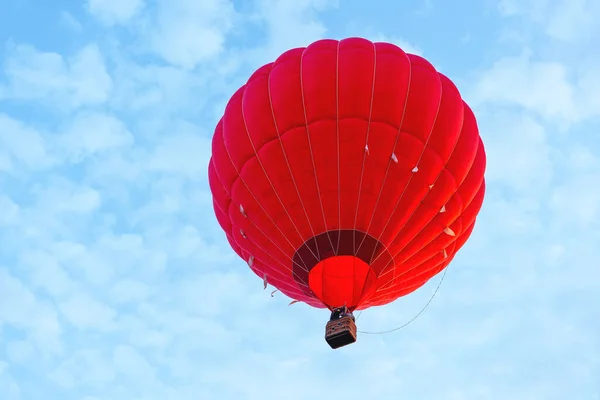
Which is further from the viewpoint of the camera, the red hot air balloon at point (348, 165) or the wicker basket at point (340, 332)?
the red hot air balloon at point (348, 165)

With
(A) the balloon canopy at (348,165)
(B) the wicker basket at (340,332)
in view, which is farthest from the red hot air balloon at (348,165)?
(B) the wicker basket at (340,332)

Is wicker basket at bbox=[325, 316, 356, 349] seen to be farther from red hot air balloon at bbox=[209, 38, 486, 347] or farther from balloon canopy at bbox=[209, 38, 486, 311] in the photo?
balloon canopy at bbox=[209, 38, 486, 311]

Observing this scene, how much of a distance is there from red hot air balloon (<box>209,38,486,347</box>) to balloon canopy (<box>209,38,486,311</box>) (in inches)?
0.7

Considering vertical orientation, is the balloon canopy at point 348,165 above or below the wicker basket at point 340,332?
above

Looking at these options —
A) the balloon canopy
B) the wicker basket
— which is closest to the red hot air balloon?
the balloon canopy

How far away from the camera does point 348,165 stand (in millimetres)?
16094

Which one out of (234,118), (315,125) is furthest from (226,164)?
(315,125)

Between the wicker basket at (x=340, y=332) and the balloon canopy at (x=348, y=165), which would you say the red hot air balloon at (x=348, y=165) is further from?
the wicker basket at (x=340, y=332)

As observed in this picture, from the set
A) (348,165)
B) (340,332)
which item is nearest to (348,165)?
(348,165)

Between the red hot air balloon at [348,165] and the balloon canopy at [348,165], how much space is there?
A: 0.02m

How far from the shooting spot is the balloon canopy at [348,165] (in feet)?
52.7

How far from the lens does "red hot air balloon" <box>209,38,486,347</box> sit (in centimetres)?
1608

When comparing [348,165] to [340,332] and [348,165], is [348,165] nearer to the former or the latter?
[348,165]

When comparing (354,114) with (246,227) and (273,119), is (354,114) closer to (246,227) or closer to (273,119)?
(273,119)
